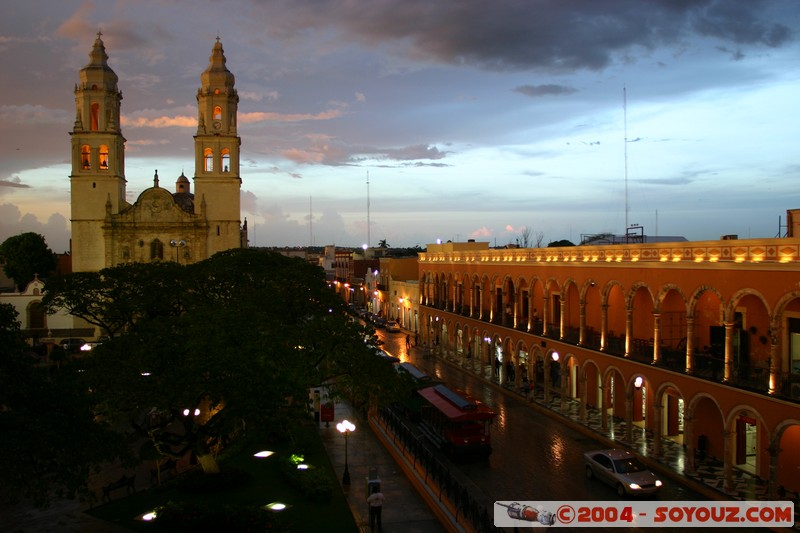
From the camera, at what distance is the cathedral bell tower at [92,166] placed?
60.9 meters

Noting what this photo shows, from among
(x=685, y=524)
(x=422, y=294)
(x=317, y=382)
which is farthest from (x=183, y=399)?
(x=422, y=294)

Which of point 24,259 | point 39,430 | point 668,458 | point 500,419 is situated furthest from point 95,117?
point 668,458

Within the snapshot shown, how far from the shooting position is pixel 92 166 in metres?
61.1

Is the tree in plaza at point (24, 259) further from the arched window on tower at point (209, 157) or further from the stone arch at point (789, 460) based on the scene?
the stone arch at point (789, 460)

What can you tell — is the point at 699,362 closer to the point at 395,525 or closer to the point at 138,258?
the point at 395,525

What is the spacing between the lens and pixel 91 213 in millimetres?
61031

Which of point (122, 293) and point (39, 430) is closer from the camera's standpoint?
point (39, 430)

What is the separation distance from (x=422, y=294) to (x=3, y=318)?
47.4m

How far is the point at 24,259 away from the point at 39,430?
7121 centimetres

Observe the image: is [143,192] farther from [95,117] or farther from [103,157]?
[95,117]

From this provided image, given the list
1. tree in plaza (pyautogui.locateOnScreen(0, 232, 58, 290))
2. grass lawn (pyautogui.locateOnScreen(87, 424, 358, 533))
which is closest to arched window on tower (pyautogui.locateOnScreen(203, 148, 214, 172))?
tree in plaza (pyautogui.locateOnScreen(0, 232, 58, 290))

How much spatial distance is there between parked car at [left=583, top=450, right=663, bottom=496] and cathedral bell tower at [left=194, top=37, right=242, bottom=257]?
44879 mm

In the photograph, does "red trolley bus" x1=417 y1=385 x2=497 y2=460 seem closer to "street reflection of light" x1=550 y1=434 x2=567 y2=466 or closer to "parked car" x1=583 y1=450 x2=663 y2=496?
"street reflection of light" x1=550 y1=434 x2=567 y2=466

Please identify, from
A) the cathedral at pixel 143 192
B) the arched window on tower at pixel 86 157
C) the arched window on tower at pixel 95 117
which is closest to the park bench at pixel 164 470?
the cathedral at pixel 143 192
